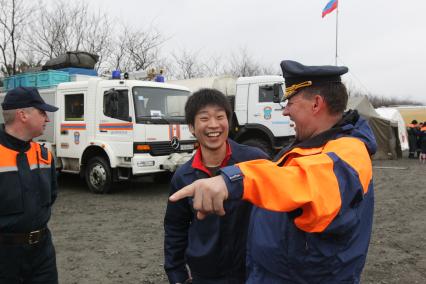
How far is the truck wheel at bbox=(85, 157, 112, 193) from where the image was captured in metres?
8.19

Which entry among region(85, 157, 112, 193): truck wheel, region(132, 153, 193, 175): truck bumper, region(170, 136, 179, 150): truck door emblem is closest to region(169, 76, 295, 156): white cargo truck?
region(170, 136, 179, 150): truck door emblem

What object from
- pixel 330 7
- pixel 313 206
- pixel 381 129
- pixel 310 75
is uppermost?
pixel 330 7

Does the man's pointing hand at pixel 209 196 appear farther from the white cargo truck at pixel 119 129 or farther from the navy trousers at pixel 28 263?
the white cargo truck at pixel 119 129

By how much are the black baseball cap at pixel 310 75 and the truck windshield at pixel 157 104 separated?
643 centimetres

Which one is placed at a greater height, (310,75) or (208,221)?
(310,75)

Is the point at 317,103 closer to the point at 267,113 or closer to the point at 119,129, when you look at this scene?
the point at 119,129

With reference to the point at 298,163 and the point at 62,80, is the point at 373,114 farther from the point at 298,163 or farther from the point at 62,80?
the point at 298,163

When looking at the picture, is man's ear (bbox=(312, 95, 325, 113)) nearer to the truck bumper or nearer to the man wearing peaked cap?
the man wearing peaked cap

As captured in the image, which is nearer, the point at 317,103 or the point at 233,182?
the point at 233,182

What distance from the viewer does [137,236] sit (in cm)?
550

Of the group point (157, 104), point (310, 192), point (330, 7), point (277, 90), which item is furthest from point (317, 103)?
point (330, 7)

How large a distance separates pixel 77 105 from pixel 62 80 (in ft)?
3.24

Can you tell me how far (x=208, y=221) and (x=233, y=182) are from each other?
97 cm

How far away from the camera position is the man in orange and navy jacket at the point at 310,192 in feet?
3.27
